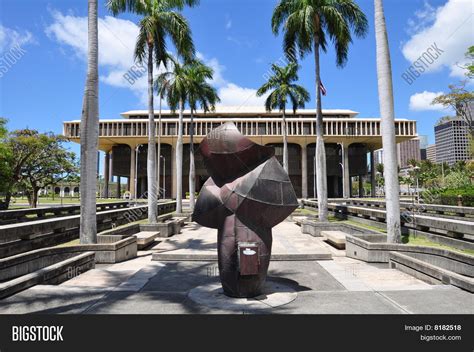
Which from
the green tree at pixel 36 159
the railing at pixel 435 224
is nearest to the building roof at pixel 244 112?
the green tree at pixel 36 159

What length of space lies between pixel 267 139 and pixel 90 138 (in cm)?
5129

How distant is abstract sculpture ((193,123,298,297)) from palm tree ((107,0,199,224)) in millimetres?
10531

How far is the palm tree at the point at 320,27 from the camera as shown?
17750 mm

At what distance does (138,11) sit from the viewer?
16688mm

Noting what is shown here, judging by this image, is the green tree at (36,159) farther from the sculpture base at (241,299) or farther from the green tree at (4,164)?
the sculpture base at (241,299)

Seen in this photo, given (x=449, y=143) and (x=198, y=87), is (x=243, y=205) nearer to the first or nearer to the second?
(x=198, y=87)

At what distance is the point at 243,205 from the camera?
21.0 feet

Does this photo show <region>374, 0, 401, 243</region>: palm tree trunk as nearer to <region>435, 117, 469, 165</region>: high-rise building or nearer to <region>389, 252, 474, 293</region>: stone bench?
<region>389, 252, 474, 293</region>: stone bench

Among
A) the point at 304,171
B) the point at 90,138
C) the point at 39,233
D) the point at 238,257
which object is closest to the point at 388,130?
the point at 238,257

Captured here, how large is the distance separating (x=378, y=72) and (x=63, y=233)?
44.3 ft

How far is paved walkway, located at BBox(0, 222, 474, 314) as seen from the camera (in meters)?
5.76

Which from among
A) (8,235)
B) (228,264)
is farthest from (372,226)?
(8,235)

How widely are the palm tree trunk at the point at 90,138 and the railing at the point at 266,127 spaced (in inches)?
1895

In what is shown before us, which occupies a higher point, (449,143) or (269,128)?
(449,143)
